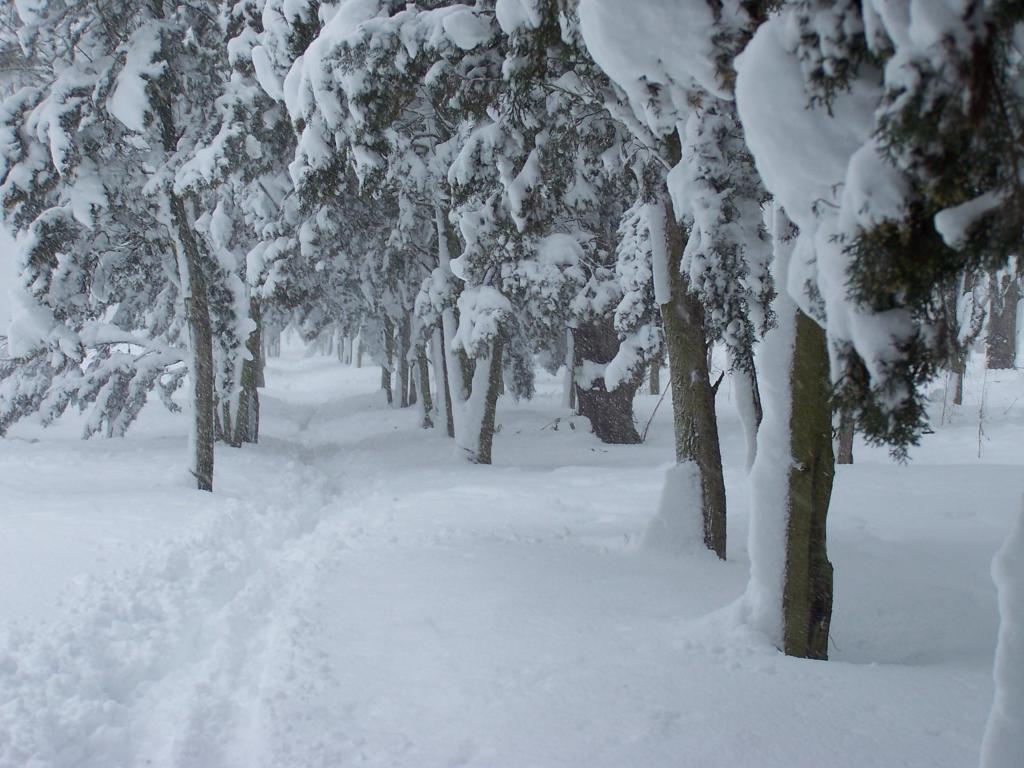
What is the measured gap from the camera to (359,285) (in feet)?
61.6

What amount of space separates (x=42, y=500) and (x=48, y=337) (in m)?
4.44

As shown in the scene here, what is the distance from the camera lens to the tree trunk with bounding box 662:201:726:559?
6645 mm

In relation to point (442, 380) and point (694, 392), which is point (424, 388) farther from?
point (694, 392)

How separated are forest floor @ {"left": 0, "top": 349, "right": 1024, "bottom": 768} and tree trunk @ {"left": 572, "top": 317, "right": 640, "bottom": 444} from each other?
6.01m

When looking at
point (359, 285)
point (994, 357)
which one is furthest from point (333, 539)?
point (994, 357)

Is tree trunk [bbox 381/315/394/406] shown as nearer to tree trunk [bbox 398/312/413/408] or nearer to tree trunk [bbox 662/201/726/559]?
tree trunk [bbox 398/312/413/408]

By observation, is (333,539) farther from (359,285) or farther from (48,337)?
(359,285)

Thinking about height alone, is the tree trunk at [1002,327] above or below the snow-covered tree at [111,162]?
below

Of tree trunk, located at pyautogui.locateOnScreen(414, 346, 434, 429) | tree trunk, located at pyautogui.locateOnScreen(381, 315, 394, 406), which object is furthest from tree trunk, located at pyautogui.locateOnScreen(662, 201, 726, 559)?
tree trunk, located at pyautogui.locateOnScreen(381, 315, 394, 406)

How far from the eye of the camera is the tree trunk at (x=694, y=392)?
664 cm

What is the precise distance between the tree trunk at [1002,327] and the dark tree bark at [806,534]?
11.6 m

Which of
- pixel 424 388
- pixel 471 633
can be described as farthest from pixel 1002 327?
pixel 471 633

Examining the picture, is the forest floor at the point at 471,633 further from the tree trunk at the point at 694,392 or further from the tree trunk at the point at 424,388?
the tree trunk at the point at 424,388

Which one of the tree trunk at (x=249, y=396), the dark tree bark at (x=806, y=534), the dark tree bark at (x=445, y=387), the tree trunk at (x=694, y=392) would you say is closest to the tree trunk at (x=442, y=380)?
the dark tree bark at (x=445, y=387)
